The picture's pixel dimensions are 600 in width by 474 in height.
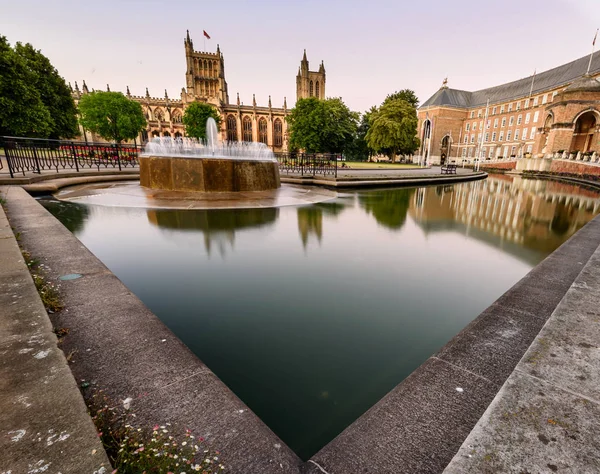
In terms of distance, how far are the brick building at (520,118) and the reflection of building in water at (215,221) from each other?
4372 centimetres

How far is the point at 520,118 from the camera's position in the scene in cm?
5356

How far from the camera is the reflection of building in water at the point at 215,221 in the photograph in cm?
554

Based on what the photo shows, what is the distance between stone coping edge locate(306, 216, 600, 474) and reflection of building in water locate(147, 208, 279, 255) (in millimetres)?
3664

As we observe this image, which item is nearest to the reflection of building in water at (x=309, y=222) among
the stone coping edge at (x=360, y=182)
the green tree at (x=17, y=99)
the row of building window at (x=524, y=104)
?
the stone coping edge at (x=360, y=182)

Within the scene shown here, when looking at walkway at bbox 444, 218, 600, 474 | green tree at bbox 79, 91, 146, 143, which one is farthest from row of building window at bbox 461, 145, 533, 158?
green tree at bbox 79, 91, 146, 143

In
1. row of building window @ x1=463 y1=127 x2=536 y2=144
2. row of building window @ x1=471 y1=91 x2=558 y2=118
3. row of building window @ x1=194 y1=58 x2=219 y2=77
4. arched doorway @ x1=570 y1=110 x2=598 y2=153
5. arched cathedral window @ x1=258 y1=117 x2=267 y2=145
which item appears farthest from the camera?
arched cathedral window @ x1=258 y1=117 x2=267 y2=145

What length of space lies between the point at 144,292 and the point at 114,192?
8.51m

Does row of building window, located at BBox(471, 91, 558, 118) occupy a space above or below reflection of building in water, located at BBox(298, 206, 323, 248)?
above

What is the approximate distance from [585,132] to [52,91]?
228 ft

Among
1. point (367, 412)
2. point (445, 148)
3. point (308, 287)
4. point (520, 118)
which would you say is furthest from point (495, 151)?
point (367, 412)

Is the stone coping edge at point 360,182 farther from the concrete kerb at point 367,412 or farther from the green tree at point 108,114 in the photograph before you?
the green tree at point 108,114

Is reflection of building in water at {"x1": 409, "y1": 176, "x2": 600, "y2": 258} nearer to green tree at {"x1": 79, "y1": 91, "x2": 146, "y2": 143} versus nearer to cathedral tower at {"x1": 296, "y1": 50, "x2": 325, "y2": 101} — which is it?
green tree at {"x1": 79, "y1": 91, "x2": 146, "y2": 143}

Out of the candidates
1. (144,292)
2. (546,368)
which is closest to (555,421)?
(546,368)

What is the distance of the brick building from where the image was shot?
37438 mm
